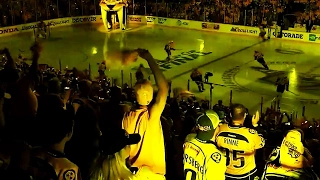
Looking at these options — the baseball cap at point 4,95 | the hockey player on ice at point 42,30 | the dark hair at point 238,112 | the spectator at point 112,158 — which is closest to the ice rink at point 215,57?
the hockey player on ice at point 42,30

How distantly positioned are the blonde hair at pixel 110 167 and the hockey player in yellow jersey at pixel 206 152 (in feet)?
1.67

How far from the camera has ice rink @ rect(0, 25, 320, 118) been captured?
38.7 ft

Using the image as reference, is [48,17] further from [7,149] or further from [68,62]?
[7,149]

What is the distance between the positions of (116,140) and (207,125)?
689 mm

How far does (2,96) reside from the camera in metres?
5.55

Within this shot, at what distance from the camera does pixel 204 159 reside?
410 cm

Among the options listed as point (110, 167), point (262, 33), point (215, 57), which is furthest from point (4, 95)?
point (262, 33)

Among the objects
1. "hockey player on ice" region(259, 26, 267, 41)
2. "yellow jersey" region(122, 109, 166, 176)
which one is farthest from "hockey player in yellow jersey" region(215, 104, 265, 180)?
"hockey player on ice" region(259, 26, 267, 41)

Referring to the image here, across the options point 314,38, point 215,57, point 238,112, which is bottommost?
point 215,57

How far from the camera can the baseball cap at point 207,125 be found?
13.2 feet

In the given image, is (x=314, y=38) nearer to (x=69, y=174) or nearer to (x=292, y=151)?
(x=292, y=151)

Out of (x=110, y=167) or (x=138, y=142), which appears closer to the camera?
(x=110, y=167)

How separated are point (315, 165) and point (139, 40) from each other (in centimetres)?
1449

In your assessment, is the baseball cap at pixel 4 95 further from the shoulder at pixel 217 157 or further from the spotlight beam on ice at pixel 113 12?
the spotlight beam on ice at pixel 113 12
